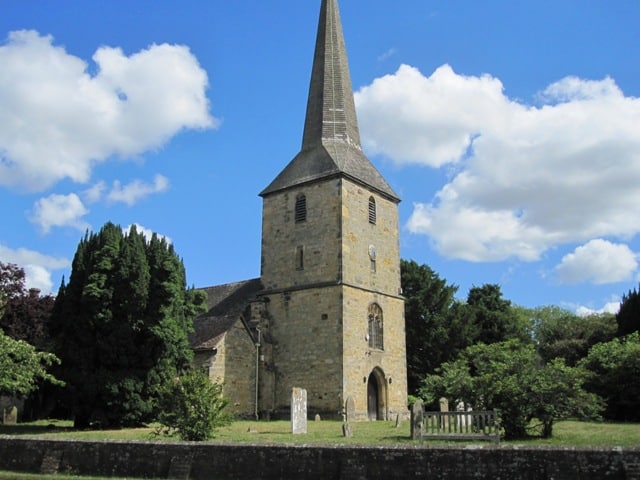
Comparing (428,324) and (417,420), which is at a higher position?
(428,324)

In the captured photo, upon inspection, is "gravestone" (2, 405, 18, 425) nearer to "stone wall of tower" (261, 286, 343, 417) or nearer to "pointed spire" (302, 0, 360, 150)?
"stone wall of tower" (261, 286, 343, 417)

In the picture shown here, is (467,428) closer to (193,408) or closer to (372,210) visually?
(193,408)

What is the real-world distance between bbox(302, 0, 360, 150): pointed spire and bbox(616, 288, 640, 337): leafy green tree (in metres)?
19.3

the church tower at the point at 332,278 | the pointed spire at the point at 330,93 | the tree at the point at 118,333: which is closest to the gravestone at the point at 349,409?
the church tower at the point at 332,278

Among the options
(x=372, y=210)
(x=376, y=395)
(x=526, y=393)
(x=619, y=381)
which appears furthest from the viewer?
(x=372, y=210)

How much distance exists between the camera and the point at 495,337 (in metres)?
44.8

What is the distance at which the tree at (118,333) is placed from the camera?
22.8 meters

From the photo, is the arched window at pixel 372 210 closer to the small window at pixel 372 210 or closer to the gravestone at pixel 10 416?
the small window at pixel 372 210

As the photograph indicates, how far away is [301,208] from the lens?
32406mm

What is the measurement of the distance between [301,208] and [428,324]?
14.3 m

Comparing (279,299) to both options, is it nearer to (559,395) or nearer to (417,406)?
(417,406)

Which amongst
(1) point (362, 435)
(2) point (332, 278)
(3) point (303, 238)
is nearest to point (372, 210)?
(3) point (303, 238)

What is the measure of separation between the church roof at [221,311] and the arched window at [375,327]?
6.10 meters

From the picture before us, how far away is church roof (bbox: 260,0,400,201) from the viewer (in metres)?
32.6
